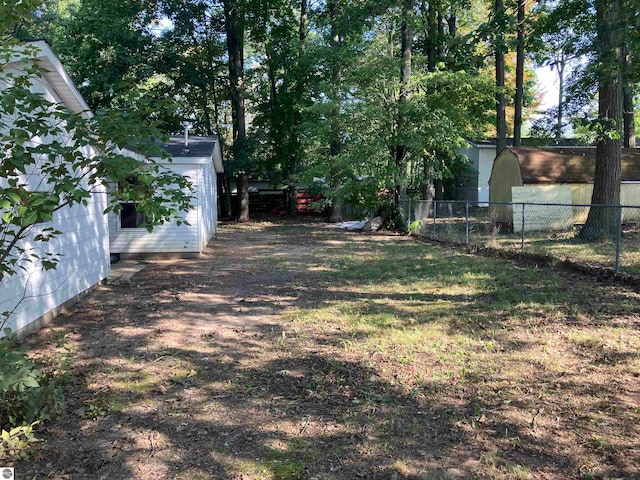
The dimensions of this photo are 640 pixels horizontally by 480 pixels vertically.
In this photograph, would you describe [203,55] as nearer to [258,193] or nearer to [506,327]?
[258,193]

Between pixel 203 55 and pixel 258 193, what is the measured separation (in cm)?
922

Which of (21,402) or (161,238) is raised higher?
(161,238)

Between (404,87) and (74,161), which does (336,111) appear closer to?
(404,87)

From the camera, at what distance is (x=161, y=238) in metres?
12.8

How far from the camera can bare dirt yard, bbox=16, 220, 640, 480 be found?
3.02 m

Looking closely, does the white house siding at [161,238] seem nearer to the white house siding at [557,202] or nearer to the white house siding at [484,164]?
the white house siding at [557,202]

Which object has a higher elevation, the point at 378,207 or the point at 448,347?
the point at 378,207

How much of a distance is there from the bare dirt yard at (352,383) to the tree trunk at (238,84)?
18068mm

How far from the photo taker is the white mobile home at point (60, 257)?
220 inches

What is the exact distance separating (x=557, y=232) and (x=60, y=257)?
574 inches

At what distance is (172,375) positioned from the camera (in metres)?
4.47

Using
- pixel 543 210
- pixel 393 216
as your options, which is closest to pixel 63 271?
pixel 393 216

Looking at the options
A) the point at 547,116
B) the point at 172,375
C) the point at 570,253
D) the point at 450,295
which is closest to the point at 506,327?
the point at 450,295

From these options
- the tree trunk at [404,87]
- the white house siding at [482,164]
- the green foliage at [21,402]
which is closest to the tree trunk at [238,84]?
the tree trunk at [404,87]
